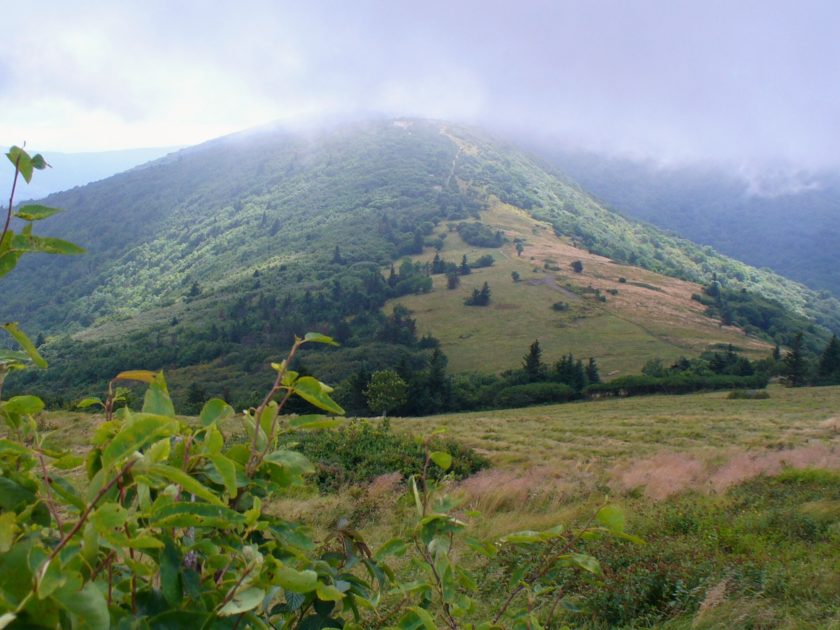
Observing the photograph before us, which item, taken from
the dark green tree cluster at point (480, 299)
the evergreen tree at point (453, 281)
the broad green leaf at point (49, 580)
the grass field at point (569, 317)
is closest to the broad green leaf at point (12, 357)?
the broad green leaf at point (49, 580)

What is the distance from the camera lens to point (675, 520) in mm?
6180

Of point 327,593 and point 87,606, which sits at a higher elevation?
point 87,606

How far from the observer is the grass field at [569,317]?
217 feet

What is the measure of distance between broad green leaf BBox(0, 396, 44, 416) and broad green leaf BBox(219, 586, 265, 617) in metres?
0.63

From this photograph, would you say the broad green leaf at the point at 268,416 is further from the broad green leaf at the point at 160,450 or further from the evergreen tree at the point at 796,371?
the evergreen tree at the point at 796,371

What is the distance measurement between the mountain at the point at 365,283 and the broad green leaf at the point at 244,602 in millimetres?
47263

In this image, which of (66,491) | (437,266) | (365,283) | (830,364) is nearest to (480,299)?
(437,266)

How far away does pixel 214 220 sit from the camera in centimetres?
17275

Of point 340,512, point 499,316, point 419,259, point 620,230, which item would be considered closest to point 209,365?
point 499,316

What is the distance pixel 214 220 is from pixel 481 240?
98.3m

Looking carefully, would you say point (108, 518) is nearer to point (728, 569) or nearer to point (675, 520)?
point (728, 569)

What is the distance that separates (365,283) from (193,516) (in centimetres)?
9740

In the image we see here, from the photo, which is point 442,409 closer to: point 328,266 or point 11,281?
point 328,266

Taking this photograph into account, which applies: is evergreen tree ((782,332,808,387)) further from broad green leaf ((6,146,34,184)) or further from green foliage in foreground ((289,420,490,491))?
broad green leaf ((6,146,34,184))
